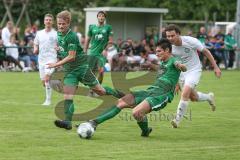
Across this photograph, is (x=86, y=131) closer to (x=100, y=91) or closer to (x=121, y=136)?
(x=121, y=136)

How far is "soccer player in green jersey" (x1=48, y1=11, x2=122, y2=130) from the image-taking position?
1271 cm

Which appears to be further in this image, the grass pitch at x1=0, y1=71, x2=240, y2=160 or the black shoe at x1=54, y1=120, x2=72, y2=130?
the black shoe at x1=54, y1=120, x2=72, y2=130

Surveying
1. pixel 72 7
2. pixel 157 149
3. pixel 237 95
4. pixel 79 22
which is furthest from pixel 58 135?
pixel 79 22

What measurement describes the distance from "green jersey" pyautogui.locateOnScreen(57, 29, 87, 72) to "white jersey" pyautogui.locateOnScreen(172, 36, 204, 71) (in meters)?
1.81

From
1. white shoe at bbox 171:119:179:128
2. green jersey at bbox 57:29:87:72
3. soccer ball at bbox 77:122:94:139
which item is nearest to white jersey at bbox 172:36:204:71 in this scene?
white shoe at bbox 171:119:179:128

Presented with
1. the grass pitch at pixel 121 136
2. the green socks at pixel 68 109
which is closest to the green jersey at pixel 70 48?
the green socks at pixel 68 109

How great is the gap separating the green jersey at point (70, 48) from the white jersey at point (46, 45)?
12.2ft

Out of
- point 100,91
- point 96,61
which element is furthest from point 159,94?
point 96,61

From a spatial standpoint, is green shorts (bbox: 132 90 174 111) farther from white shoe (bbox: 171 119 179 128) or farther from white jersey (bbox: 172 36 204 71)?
white jersey (bbox: 172 36 204 71)

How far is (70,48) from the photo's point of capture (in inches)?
508

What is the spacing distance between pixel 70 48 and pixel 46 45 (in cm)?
413

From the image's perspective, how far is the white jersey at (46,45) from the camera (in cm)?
1694

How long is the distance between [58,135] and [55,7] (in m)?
37.6

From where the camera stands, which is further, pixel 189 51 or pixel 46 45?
pixel 46 45
